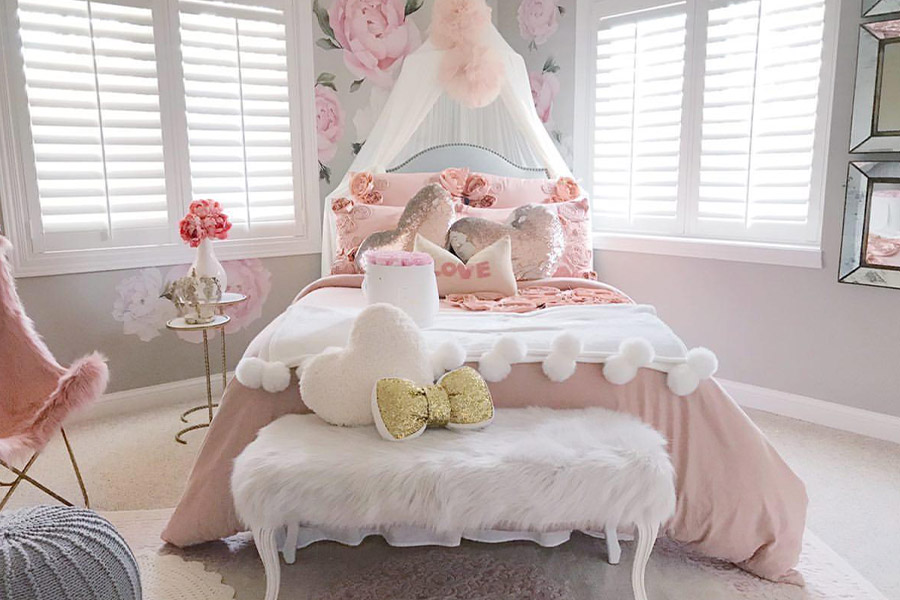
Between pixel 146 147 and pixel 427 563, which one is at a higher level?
pixel 146 147

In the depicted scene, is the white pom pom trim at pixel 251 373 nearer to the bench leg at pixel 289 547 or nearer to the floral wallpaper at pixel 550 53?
the bench leg at pixel 289 547

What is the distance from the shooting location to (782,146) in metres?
3.23

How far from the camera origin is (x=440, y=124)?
3900 millimetres

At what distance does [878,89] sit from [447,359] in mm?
2327

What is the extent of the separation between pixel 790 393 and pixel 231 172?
3.03m

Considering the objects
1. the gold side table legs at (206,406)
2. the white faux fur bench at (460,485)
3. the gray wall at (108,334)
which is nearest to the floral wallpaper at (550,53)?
the gray wall at (108,334)

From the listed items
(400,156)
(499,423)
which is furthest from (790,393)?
(400,156)

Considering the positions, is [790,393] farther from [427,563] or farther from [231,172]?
[231,172]

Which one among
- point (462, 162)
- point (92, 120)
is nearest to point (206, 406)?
point (92, 120)

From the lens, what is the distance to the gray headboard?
3.77 meters

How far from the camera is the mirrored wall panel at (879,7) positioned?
9.21ft

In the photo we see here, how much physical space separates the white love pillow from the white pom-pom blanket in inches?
22.1

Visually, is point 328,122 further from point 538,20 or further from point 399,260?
point 399,260

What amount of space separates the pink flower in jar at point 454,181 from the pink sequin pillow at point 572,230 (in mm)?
126
